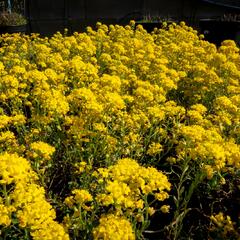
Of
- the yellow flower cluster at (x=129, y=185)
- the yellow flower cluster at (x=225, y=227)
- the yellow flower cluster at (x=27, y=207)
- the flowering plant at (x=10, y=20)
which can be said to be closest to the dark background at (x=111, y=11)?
the flowering plant at (x=10, y=20)

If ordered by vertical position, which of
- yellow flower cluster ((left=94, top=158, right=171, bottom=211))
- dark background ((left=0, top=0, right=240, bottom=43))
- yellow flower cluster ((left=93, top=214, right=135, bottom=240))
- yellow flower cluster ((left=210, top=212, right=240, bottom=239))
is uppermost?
yellow flower cluster ((left=94, top=158, right=171, bottom=211))

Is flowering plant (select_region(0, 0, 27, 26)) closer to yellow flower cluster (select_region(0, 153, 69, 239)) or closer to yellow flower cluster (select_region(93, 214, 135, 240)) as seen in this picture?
yellow flower cluster (select_region(0, 153, 69, 239))

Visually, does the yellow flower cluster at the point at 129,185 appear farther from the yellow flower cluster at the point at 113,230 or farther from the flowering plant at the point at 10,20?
the flowering plant at the point at 10,20

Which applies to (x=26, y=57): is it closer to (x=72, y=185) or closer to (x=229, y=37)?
(x=72, y=185)

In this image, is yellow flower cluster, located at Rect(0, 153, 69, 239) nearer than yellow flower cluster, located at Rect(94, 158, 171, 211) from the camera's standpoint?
Yes

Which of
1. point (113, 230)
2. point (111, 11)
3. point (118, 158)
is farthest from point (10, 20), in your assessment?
point (113, 230)

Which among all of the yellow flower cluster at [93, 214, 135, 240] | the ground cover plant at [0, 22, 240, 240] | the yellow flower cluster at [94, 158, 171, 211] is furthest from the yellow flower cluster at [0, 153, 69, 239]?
the yellow flower cluster at [94, 158, 171, 211]

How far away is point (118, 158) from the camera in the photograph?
3.34 metres

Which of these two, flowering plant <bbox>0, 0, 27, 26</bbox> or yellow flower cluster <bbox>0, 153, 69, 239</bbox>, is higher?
yellow flower cluster <bbox>0, 153, 69, 239</bbox>

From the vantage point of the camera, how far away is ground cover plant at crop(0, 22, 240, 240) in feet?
7.45

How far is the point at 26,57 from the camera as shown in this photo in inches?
223

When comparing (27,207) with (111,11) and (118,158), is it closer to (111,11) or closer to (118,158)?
(118,158)

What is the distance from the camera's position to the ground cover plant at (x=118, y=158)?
7.45 feet

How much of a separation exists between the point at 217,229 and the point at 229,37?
277 inches
